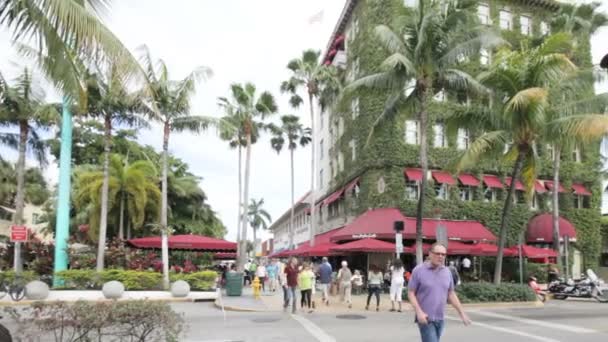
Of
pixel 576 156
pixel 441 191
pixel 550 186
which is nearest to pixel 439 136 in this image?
pixel 441 191

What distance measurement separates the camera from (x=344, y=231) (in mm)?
27031

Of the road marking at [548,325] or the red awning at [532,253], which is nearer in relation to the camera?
the road marking at [548,325]

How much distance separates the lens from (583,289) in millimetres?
A: 21203

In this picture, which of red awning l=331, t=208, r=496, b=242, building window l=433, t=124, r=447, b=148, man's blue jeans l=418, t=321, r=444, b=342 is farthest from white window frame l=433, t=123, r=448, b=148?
man's blue jeans l=418, t=321, r=444, b=342

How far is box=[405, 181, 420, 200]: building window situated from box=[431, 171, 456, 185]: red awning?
1.14m

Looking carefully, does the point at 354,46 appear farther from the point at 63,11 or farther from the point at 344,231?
the point at 63,11

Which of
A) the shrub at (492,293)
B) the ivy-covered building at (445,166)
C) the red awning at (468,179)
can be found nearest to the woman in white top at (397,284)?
the shrub at (492,293)

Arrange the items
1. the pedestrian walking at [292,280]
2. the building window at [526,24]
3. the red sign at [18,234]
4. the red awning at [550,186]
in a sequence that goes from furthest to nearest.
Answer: the building window at [526,24], the red awning at [550,186], the red sign at [18,234], the pedestrian walking at [292,280]

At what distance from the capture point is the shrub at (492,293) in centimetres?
1892

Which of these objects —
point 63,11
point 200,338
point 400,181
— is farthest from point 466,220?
point 63,11

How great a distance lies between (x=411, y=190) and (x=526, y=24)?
Result: 1366 cm

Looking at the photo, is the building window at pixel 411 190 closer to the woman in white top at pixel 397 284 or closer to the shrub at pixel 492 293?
the shrub at pixel 492 293

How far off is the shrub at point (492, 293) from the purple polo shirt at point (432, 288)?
44.9ft

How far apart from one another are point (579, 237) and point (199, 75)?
24.4 meters
